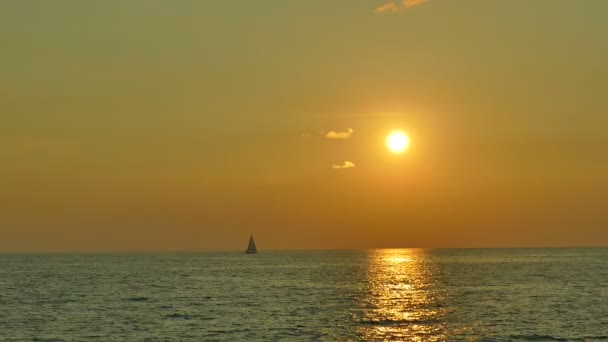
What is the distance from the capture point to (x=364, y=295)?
384 feet

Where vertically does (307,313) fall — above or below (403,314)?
above

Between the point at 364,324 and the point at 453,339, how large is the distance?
43.4ft

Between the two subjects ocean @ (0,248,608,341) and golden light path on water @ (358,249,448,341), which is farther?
ocean @ (0,248,608,341)

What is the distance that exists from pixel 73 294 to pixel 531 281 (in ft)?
285

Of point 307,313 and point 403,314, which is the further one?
point 307,313

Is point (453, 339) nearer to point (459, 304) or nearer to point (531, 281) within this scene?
point (459, 304)

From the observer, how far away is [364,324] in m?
78.8

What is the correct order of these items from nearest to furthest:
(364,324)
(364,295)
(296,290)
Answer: (364,324)
(364,295)
(296,290)

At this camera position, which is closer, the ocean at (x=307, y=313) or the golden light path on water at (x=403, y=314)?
the golden light path on water at (x=403, y=314)

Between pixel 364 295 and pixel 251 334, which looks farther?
pixel 364 295

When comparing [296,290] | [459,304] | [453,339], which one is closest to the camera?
[453,339]

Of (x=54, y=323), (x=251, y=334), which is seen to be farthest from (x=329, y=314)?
(x=54, y=323)

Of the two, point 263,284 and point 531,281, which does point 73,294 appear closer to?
point 263,284

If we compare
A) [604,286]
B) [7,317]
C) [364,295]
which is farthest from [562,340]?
[604,286]
